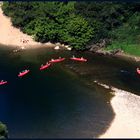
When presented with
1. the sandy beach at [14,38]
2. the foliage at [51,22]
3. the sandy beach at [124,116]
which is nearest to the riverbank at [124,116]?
the sandy beach at [124,116]

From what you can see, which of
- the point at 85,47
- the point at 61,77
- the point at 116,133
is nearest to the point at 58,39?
the point at 85,47

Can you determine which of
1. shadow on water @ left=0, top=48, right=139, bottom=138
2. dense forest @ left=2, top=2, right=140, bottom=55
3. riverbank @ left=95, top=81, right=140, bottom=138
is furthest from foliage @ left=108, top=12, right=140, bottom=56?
riverbank @ left=95, top=81, right=140, bottom=138

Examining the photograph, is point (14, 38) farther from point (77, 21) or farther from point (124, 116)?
point (124, 116)

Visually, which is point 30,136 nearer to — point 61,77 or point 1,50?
point 61,77

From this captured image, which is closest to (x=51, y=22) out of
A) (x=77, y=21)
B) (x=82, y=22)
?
(x=77, y=21)

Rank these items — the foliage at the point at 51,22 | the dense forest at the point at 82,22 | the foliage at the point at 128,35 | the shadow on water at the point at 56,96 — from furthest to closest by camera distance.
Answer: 1. the foliage at the point at 128,35
2. the dense forest at the point at 82,22
3. the foliage at the point at 51,22
4. the shadow on water at the point at 56,96

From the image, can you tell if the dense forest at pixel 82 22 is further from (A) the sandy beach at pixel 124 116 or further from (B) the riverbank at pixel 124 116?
(A) the sandy beach at pixel 124 116
